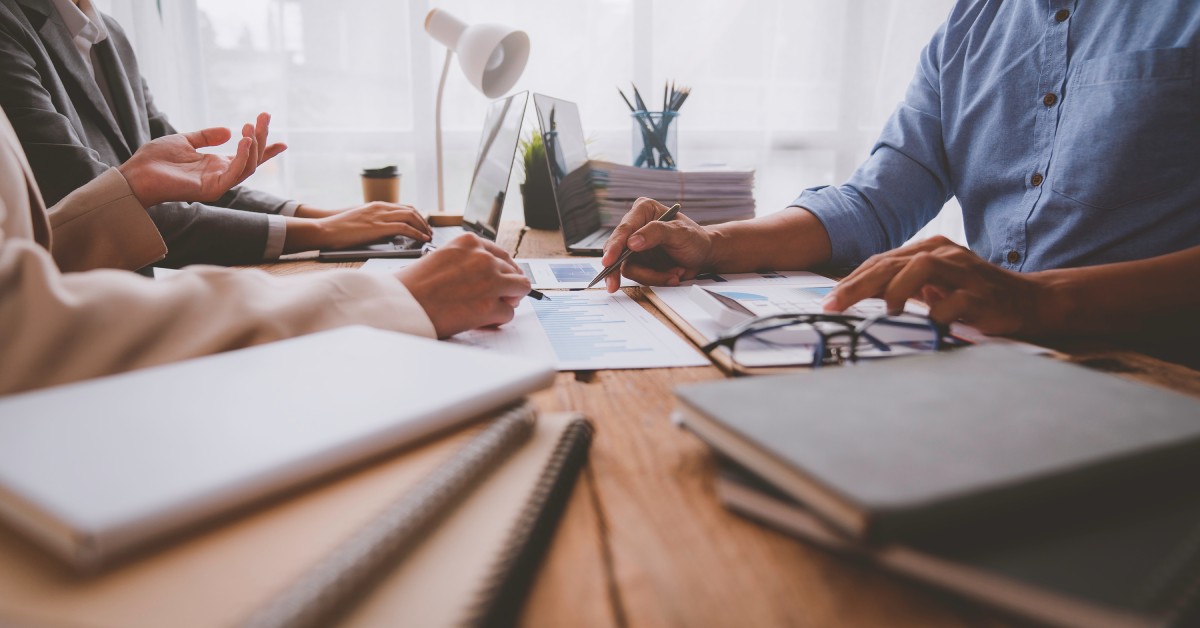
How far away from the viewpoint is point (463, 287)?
2.28 ft

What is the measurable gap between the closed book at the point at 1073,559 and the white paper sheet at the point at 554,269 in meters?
0.70

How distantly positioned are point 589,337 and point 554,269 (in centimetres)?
43

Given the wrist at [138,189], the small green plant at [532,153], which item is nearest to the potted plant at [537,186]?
the small green plant at [532,153]

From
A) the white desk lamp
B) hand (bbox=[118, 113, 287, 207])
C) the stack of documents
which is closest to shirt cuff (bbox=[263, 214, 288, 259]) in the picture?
hand (bbox=[118, 113, 287, 207])

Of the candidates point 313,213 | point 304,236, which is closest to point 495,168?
point 304,236

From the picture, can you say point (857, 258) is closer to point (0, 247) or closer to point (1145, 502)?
point (1145, 502)

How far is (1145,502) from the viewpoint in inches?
12.5

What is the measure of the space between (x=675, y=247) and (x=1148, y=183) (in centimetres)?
71

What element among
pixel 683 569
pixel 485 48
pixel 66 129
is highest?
pixel 485 48

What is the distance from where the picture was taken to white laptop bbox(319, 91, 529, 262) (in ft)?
4.22

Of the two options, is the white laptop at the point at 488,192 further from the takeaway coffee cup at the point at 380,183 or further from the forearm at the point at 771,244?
the forearm at the point at 771,244

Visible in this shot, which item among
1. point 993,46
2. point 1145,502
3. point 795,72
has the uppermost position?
point 795,72

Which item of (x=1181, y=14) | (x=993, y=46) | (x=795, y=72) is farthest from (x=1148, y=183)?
(x=795, y=72)

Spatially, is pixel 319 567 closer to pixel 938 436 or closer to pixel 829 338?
pixel 938 436
